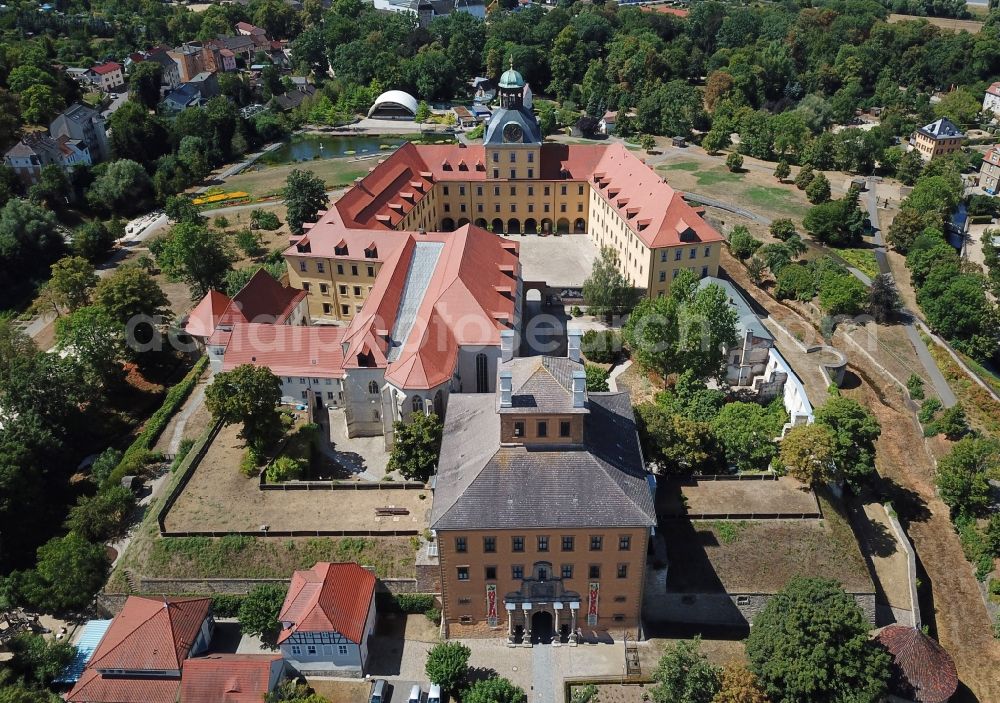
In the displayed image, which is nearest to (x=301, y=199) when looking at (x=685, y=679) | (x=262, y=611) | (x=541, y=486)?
(x=262, y=611)

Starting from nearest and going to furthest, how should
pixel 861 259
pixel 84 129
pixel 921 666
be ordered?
pixel 921 666 → pixel 861 259 → pixel 84 129

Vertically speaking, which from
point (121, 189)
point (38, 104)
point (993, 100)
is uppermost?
point (38, 104)

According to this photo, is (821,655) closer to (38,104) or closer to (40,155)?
(40,155)

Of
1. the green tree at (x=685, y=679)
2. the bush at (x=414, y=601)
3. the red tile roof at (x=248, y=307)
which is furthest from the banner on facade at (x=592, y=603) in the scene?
the red tile roof at (x=248, y=307)

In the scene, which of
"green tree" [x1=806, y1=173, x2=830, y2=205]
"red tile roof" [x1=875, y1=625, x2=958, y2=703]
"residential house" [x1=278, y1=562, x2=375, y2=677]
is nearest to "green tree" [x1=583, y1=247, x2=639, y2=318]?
"residential house" [x1=278, y1=562, x2=375, y2=677]

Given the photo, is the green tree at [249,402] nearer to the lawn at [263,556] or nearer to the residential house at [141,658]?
the lawn at [263,556]

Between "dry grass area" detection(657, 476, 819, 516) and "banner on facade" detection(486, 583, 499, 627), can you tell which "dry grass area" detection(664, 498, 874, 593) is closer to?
"dry grass area" detection(657, 476, 819, 516)
